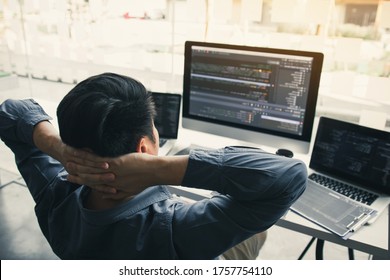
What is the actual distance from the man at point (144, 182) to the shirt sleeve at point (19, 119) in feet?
0.56

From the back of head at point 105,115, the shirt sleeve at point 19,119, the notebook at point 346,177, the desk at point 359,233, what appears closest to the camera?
the back of head at point 105,115

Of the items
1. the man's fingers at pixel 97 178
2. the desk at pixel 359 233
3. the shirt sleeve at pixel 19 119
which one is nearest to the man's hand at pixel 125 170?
the man's fingers at pixel 97 178

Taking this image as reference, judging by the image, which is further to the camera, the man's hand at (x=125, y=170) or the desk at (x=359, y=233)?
the desk at (x=359, y=233)

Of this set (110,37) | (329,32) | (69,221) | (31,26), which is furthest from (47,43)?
(69,221)

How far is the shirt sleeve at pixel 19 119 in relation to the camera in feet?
3.40

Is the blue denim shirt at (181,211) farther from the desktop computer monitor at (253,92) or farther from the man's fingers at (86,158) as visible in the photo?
the desktop computer monitor at (253,92)

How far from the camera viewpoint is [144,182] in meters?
0.76

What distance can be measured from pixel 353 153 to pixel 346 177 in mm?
112

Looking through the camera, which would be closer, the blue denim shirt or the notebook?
the blue denim shirt

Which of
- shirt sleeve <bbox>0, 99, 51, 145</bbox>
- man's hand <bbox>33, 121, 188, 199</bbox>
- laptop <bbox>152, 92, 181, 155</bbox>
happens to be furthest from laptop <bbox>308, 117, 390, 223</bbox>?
shirt sleeve <bbox>0, 99, 51, 145</bbox>

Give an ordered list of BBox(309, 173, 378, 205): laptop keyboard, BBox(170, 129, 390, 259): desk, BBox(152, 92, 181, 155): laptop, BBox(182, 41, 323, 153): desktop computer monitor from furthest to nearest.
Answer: BBox(152, 92, 181, 155): laptop → BBox(182, 41, 323, 153): desktop computer monitor → BBox(309, 173, 378, 205): laptop keyboard → BBox(170, 129, 390, 259): desk

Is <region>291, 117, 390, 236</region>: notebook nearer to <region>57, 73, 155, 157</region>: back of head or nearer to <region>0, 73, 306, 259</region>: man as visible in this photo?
<region>0, 73, 306, 259</region>: man

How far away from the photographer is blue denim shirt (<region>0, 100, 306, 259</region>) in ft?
2.50

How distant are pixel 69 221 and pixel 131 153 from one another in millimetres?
320
